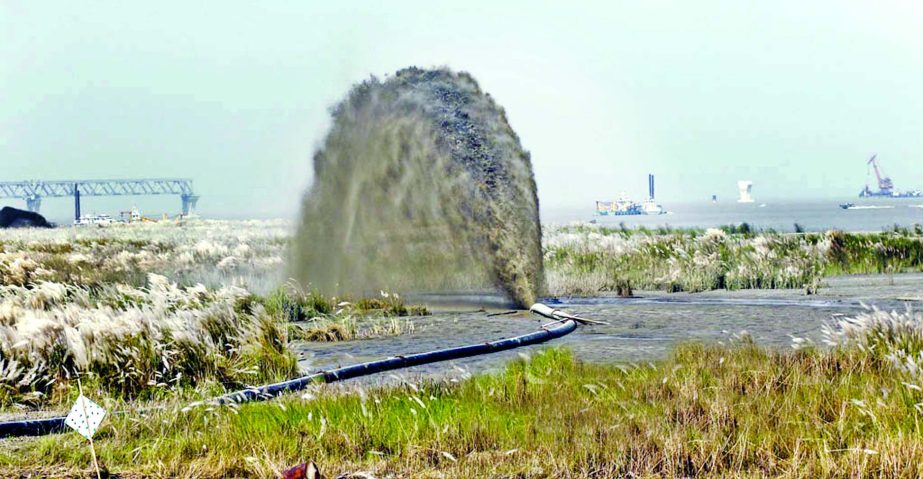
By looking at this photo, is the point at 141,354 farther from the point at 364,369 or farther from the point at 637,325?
the point at 637,325

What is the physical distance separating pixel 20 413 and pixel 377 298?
1106cm

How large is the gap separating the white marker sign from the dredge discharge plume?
12.7 metres

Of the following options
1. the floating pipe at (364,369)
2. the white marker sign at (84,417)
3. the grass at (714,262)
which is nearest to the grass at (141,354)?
the floating pipe at (364,369)

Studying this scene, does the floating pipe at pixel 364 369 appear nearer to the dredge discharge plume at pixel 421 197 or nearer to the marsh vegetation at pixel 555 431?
the marsh vegetation at pixel 555 431

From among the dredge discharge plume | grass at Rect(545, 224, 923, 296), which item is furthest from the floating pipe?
grass at Rect(545, 224, 923, 296)

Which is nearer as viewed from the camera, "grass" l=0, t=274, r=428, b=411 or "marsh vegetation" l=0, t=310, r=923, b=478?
"marsh vegetation" l=0, t=310, r=923, b=478

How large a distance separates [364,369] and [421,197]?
994 centimetres

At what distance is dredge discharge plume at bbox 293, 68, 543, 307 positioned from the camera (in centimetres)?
2039

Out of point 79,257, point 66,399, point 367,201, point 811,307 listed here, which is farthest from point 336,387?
point 79,257

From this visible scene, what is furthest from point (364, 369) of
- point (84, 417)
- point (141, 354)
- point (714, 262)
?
point (714, 262)

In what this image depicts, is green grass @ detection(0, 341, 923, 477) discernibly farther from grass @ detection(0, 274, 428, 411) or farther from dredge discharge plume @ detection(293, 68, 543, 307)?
dredge discharge plume @ detection(293, 68, 543, 307)

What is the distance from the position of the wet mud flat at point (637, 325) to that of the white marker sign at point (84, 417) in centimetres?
351

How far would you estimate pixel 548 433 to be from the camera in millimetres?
8172

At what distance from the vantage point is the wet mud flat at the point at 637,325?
12.8 metres
